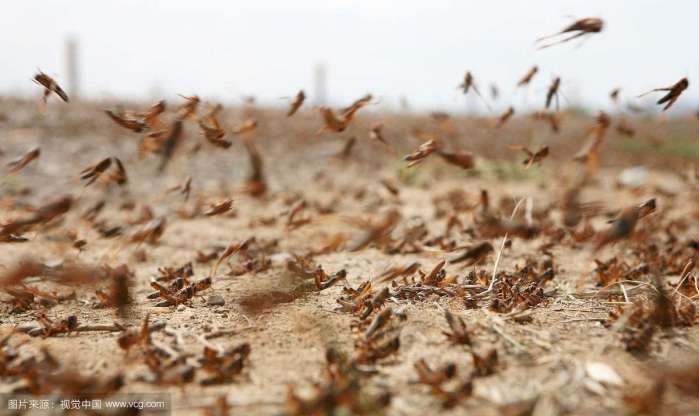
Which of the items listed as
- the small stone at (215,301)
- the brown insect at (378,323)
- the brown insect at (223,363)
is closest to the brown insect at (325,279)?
the small stone at (215,301)

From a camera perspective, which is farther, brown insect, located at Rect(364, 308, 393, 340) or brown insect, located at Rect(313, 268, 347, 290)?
brown insect, located at Rect(313, 268, 347, 290)

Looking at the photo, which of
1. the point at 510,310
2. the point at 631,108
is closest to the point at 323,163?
the point at 631,108

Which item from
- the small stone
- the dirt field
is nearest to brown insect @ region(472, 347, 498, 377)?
the dirt field

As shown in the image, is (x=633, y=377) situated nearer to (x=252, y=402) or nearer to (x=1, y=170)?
(x=252, y=402)

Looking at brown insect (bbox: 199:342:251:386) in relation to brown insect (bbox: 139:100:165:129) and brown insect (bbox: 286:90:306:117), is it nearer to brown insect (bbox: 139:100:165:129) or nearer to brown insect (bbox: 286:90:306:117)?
brown insect (bbox: 139:100:165:129)

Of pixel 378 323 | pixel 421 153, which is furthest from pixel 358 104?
pixel 378 323

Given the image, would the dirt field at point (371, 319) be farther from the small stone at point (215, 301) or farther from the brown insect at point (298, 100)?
the brown insect at point (298, 100)
